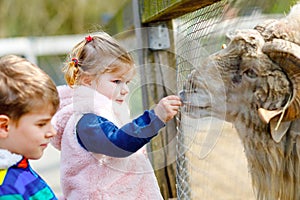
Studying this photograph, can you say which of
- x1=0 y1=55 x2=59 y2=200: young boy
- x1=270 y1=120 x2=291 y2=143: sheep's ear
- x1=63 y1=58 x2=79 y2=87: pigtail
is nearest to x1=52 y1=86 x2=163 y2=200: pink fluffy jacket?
x1=63 y1=58 x2=79 y2=87: pigtail

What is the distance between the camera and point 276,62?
2.88 m

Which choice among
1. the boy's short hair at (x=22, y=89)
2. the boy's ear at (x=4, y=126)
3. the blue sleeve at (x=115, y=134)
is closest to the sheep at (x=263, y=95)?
the blue sleeve at (x=115, y=134)

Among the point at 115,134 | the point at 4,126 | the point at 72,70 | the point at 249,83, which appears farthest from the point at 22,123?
the point at 249,83

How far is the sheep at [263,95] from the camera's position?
2793 millimetres

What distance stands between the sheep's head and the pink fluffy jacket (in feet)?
1.02

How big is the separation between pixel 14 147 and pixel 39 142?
0.26 feet

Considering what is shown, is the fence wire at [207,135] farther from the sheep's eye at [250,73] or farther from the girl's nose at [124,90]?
the girl's nose at [124,90]

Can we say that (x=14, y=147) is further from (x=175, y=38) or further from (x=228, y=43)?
(x=175, y=38)

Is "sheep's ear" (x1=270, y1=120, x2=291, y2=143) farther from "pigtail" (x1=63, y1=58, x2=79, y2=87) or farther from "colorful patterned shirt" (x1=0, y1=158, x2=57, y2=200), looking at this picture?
"colorful patterned shirt" (x1=0, y1=158, x2=57, y2=200)

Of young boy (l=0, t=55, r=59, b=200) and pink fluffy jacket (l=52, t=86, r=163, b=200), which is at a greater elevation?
young boy (l=0, t=55, r=59, b=200)

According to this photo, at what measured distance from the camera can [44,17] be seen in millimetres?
20203

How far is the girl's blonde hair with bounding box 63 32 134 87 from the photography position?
2.53m

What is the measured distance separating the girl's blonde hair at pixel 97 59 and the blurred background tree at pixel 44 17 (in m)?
17.2

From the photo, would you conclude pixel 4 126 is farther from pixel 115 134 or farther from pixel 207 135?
pixel 207 135
